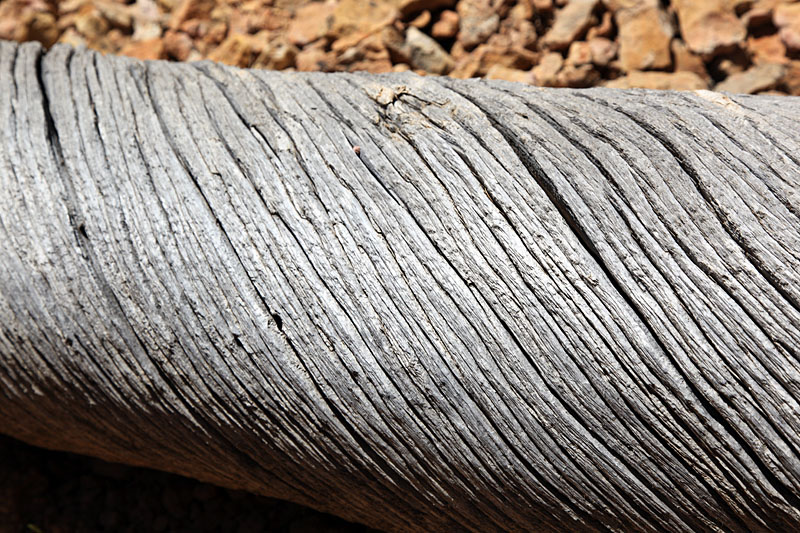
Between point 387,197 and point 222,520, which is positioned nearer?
point 387,197

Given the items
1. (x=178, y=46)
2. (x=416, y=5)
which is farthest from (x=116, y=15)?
(x=416, y=5)

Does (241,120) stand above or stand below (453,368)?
above

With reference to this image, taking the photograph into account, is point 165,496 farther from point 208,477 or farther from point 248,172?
point 248,172

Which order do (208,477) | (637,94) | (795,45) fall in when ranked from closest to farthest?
(637,94), (208,477), (795,45)

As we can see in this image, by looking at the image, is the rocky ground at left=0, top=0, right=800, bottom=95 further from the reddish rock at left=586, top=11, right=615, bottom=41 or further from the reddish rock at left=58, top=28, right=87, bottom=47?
the reddish rock at left=58, top=28, right=87, bottom=47

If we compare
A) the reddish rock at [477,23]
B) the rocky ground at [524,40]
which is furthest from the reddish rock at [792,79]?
the reddish rock at [477,23]

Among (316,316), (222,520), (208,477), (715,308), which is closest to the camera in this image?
(715,308)

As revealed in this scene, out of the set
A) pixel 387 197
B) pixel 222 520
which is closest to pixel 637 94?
pixel 387 197
